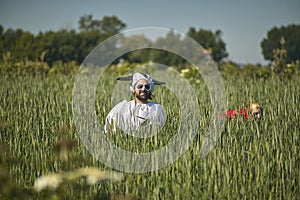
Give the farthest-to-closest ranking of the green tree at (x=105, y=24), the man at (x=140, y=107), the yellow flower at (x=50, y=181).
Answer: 1. the green tree at (x=105, y=24)
2. the man at (x=140, y=107)
3. the yellow flower at (x=50, y=181)

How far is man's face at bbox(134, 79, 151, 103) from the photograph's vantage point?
9.46 ft

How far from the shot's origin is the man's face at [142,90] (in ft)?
9.46

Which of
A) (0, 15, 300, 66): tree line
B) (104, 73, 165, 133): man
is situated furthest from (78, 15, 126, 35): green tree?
(104, 73, 165, 133): man

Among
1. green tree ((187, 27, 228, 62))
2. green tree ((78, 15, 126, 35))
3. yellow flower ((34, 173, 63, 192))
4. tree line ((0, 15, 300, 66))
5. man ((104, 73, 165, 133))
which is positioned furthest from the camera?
green tree ((78, 15, 126, 35))

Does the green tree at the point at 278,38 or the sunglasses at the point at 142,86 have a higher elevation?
the green tree at the point at 278,38

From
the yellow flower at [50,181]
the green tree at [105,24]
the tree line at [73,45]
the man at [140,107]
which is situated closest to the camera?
the yellow flower at [50,181]

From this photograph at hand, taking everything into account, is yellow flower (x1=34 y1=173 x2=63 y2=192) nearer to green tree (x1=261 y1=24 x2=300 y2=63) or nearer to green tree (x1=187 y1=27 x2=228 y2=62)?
green tree (x1=187 y1=27 x2=228 y2=62)

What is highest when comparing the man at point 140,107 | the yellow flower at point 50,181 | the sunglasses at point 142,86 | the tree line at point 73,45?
the tree line at point 73,45

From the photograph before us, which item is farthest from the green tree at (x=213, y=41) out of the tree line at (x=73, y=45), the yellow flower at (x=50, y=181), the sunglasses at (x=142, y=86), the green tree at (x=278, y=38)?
the yellow flower at (x=50, y=181)

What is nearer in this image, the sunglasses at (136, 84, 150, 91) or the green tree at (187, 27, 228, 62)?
the sunglasses at (136, 84, 150, 91)

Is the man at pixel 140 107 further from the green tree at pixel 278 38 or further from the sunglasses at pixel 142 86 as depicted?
the green tree at pixel 278 38

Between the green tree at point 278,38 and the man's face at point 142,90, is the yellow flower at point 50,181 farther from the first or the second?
the green tree at point 278,38

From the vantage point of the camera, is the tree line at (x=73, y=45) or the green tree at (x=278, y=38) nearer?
the tree line at (x=73, y=45)

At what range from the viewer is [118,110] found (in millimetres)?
2832
